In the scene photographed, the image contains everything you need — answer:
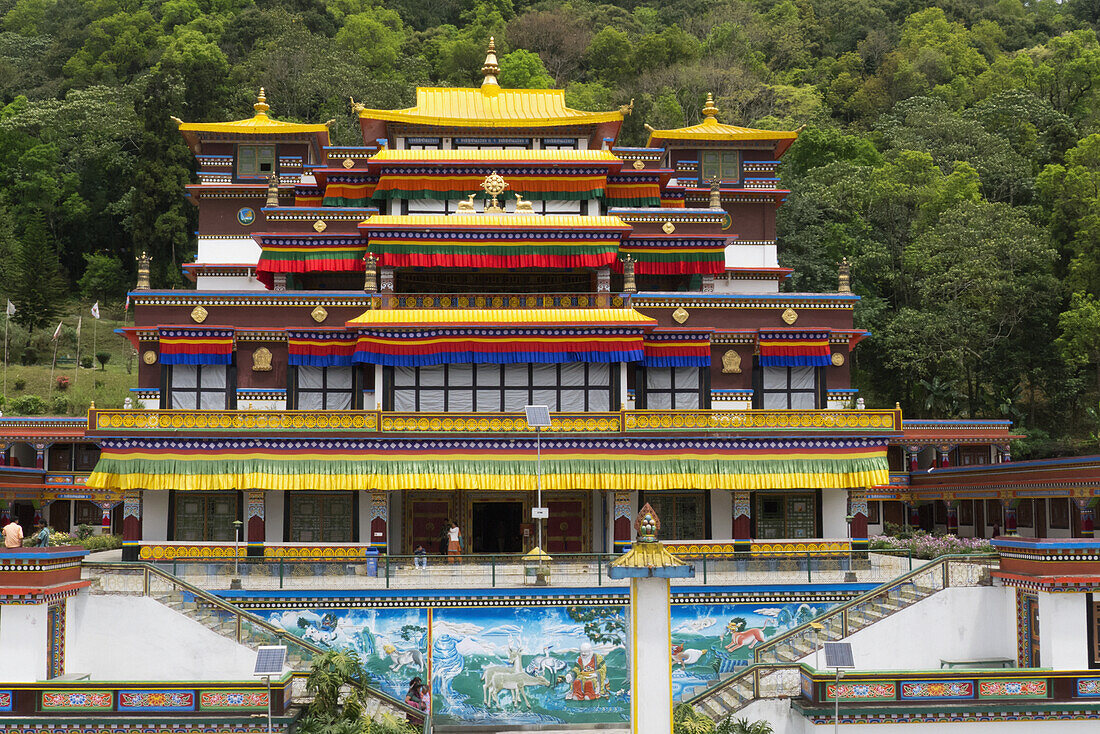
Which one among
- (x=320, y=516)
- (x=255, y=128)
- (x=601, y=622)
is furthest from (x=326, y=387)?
(x=255, y=128)

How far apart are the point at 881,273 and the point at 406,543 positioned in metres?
36.0

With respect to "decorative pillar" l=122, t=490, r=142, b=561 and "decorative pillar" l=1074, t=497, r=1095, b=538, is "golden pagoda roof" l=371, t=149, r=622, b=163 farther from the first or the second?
"decorative pillar" l=1074, t=497, r=1095, b=538

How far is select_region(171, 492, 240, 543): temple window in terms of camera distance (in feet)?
121

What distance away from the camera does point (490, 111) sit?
45.6 m

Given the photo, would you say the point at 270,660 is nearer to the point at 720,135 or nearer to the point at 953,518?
the point at 720,135

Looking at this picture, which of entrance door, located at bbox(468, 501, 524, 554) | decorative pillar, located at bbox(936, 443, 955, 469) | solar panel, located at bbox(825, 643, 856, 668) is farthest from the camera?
decorative pillar, located at bbox(936, 443, 955, 469)

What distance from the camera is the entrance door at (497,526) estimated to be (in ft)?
125

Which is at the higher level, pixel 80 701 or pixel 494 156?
pixel 494 156

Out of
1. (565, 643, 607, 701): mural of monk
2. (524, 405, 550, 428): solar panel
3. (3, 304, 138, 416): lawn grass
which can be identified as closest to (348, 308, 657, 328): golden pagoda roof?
(524, 405, 550, 428): solar panel

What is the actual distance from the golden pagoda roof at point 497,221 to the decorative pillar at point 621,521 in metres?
9.62

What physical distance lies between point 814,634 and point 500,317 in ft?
52.1

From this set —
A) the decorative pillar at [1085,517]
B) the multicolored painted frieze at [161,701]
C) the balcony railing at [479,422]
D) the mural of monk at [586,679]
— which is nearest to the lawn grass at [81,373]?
the balcony railing at [479,422]

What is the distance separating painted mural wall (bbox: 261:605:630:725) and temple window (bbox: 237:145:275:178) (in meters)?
25.9

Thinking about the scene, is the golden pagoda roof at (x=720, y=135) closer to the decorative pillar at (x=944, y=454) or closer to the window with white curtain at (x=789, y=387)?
the window with white curtain at (x=789, y=387)
